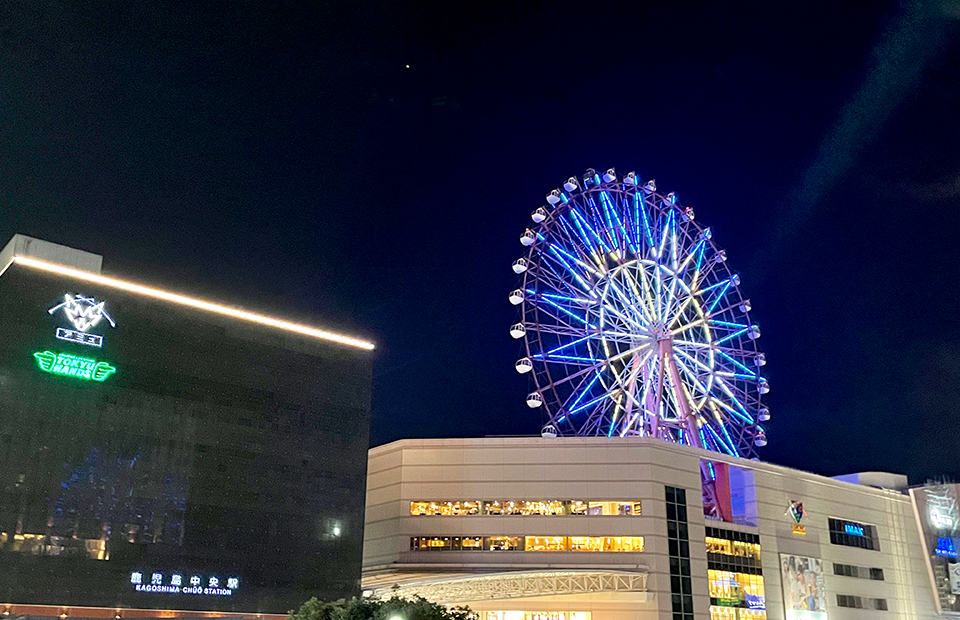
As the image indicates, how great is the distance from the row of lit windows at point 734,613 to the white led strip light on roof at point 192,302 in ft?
97.4

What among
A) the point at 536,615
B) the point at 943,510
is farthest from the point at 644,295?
the point at 943,510

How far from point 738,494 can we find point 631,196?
2404 cm

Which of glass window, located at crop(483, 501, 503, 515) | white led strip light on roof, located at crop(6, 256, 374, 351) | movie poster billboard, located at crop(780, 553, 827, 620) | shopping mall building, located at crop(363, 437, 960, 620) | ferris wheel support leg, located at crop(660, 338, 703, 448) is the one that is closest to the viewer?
white led strip light on roof, located at crop(6, 256, 374, 351)

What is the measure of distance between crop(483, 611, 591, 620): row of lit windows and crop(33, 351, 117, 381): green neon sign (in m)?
28.9

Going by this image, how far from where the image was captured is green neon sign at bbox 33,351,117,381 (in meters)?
49.7

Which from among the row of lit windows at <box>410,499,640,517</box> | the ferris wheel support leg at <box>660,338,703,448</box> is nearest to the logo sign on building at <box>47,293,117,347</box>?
the row of lit windows at <box>410,499,640,517</box>

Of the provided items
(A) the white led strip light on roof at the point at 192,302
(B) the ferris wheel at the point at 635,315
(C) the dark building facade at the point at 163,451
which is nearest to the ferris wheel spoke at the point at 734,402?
(B) the ferris wheel at the point at 635,315

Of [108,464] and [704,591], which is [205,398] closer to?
[108,464]

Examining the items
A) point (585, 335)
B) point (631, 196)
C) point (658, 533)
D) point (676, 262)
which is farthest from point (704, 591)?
point (631, 196)

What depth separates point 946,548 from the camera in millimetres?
86688

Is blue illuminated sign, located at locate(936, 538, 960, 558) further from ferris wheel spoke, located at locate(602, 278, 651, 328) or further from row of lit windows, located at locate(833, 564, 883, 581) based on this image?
ferris wheel spoke, located at locate(602, 278, 651, 328)

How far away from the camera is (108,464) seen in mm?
50250

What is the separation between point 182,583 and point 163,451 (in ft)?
23.0

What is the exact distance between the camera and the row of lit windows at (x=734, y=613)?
66562mm
